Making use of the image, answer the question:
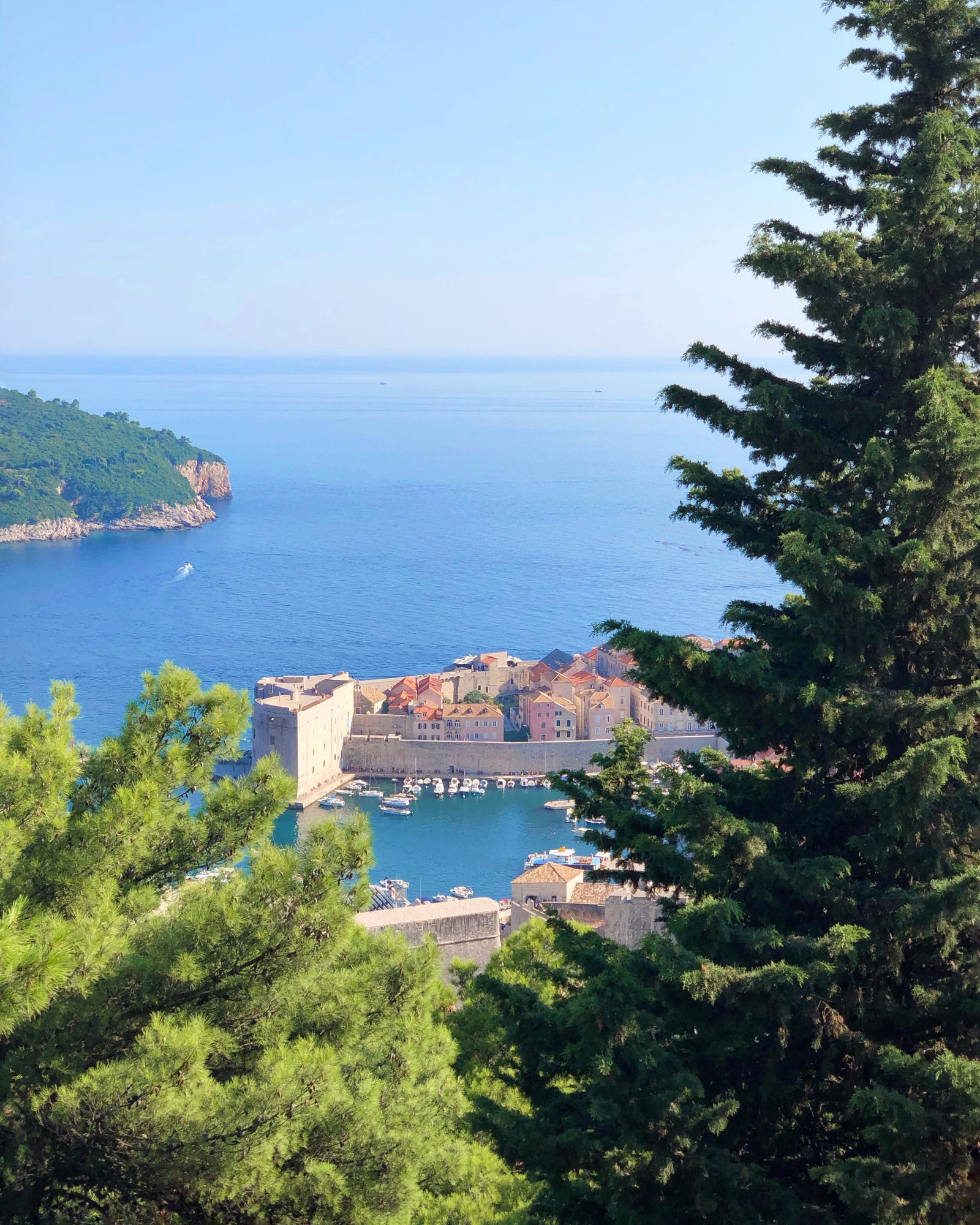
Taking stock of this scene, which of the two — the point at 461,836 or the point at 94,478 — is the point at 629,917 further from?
the point at 94,478

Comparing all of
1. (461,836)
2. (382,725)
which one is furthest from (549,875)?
(382,725)

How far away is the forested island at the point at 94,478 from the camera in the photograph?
2530 inches

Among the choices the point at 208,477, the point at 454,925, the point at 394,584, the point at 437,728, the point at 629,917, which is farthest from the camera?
the point at 208,477

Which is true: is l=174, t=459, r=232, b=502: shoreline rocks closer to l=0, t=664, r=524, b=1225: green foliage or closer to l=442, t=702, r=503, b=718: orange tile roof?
l=442, t=702, r=503, b=718: orange tile roof

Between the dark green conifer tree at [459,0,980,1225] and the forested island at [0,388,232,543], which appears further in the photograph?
the forested island at [0,388,232,543]

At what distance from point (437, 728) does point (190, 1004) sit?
25.9 metres

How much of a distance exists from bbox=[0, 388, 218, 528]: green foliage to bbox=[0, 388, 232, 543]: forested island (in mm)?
46

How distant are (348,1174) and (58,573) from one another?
52530 millimetres

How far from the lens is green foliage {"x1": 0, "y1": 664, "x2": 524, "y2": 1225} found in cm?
331

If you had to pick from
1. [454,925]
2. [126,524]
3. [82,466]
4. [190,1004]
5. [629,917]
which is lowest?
[629,917]

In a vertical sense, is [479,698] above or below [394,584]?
below

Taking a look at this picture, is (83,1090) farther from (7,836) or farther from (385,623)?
(385,623)

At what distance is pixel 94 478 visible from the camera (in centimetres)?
6850

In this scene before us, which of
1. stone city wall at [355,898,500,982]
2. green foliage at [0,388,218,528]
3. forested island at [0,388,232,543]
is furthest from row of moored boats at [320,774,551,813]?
green foliage at [0,388,218,528]
